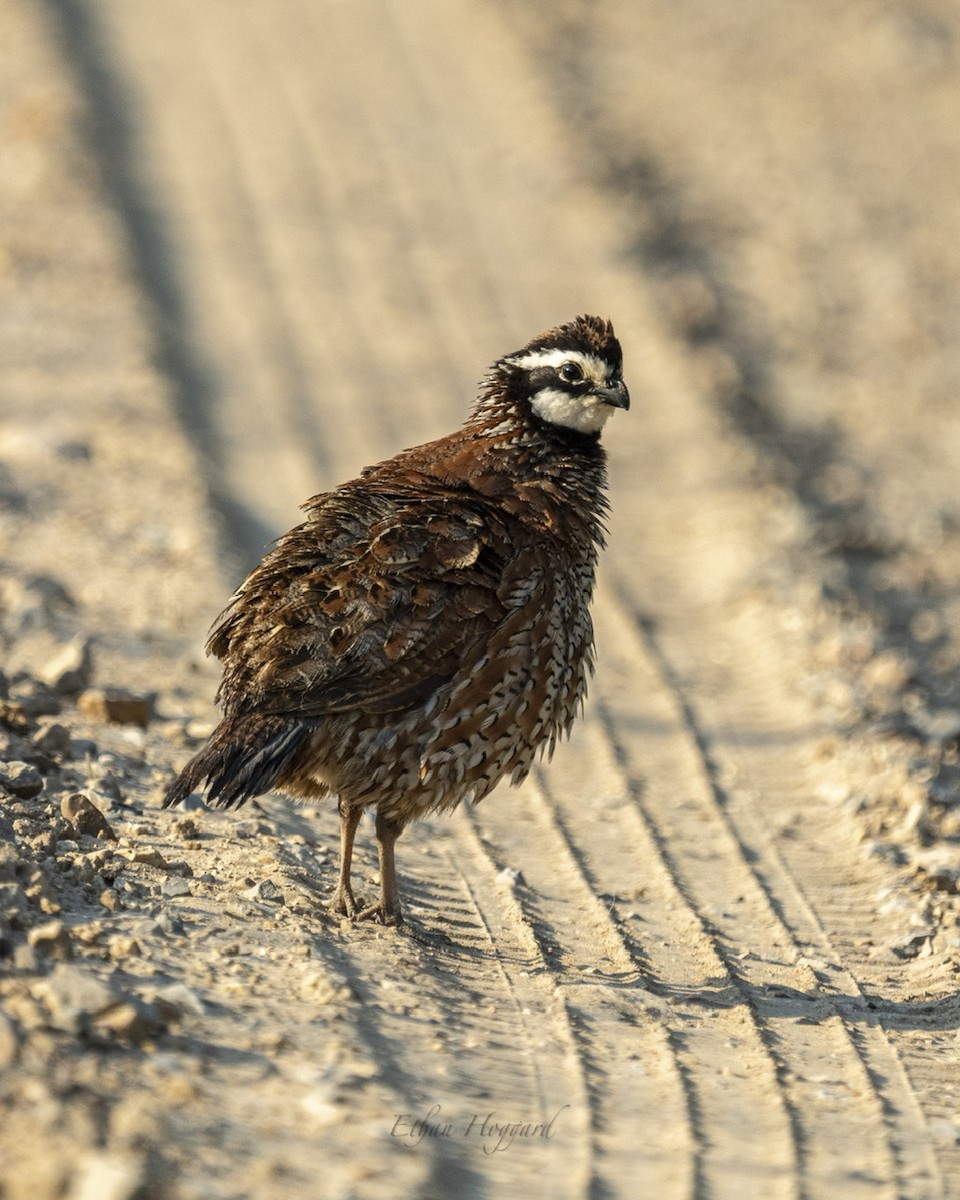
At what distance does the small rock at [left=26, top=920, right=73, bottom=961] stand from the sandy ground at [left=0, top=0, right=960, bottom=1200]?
0.01 m

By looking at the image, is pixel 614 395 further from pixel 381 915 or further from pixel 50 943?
pixel 50 943

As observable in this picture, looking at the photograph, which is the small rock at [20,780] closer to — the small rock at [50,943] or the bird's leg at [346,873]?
the bird's leg at [346,873]

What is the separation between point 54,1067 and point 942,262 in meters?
13.5

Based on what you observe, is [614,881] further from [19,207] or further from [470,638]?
[19,207]

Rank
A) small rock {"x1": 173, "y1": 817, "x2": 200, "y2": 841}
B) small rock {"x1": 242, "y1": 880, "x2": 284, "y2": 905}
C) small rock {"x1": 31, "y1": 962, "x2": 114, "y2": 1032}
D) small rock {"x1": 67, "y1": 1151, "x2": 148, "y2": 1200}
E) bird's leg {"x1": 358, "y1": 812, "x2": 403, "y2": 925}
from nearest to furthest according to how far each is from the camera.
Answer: small rock {"x1": 67, "y1": 1151, "x2": 148, "y2": 1200} < small rock {"x1": 31, "y1": 962, "x2": 114, "y2": 1032} < small rock {"x1": 242, "y1": 880, "x2": 284, "y2": 905} < bird's leg {"x1": 358, "y1": 812, "x2": 403, "y2": 925} < small rock {"x1": 173, "y1": 817, "x2": 200, "y2": 841}

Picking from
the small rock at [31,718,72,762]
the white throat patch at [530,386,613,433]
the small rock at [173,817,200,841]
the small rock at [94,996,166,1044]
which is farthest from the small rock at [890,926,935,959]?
the small rock at [31,718,72,762]

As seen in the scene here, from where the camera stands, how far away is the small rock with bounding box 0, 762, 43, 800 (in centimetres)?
670

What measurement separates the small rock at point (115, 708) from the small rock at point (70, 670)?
0.14 meters

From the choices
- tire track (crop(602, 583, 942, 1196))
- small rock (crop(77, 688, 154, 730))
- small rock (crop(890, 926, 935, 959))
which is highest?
small rock (crop(77, 688, 154, 730))

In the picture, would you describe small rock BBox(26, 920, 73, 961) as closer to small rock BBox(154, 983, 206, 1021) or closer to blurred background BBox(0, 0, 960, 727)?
small rock BBox(154, 983, 206, 1021)

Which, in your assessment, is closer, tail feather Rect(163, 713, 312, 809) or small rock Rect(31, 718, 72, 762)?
tail feather Rect(163, 713, 312, 809)

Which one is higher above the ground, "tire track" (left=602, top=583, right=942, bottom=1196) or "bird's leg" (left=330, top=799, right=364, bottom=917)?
"bird's leg" (left=330, top=799, right=364, bottom=917)

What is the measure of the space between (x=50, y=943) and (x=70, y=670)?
3201 mm

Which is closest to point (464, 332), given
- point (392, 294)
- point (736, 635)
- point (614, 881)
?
point (392, 294)
